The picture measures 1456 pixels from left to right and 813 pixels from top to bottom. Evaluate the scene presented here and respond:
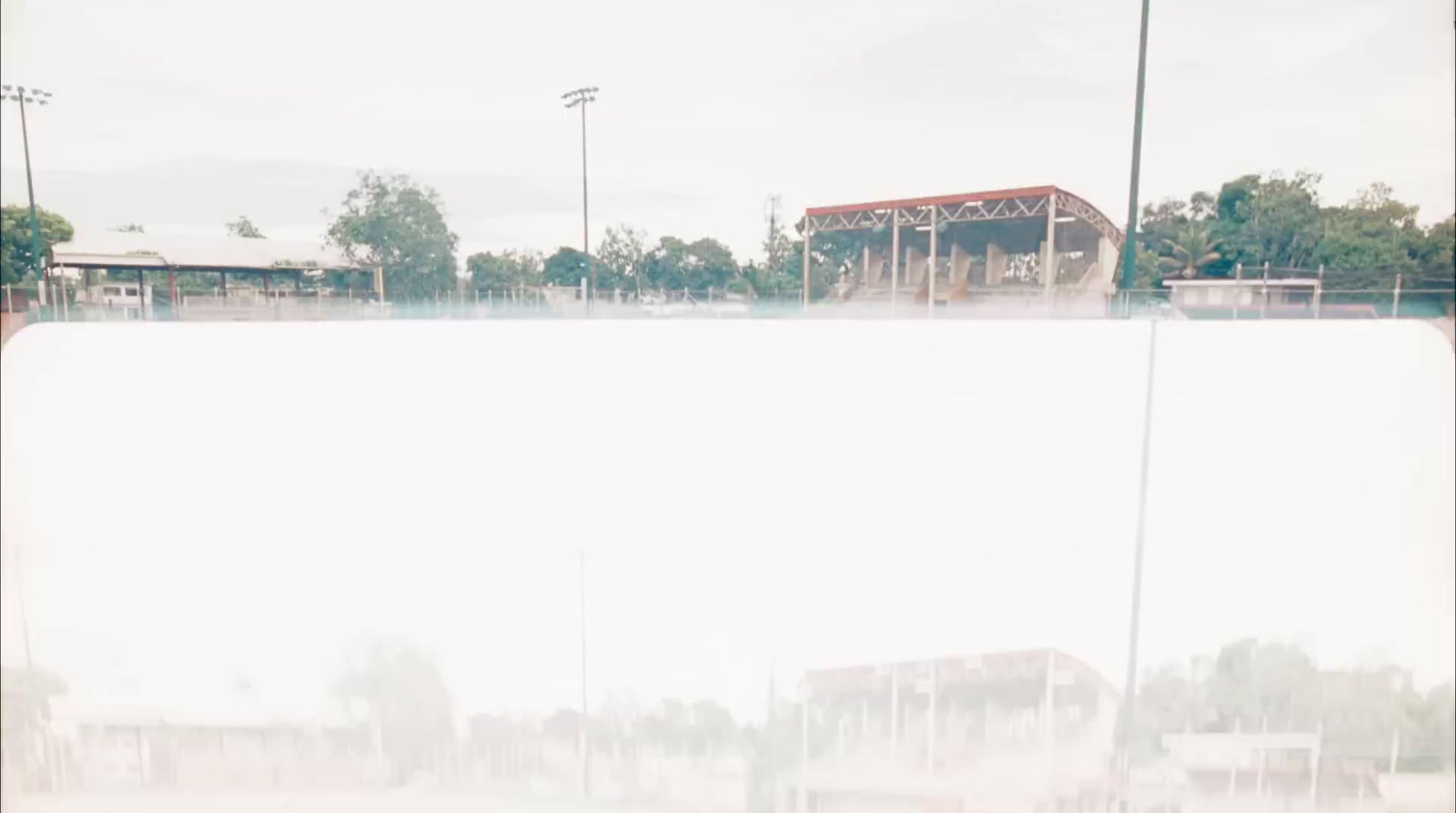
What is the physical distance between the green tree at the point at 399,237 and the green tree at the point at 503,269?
17 cm

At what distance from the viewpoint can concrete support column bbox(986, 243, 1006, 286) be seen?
14.7 feet

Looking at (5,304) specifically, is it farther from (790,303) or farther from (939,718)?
(939,718)

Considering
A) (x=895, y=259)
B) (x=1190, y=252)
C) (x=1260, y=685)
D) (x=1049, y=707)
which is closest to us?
(x=1049, y=707)

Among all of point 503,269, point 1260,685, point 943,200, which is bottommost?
point 1260,685

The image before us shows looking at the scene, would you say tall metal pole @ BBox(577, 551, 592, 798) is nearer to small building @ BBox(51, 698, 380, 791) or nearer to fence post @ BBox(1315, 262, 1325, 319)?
small building @ BBox(51, 698, 380, 791)

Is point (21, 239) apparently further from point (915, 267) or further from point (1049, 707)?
point (1049, 707)

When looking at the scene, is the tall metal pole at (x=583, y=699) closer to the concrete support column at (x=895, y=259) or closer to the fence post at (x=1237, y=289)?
the concrete support column at (x=895, y=259)

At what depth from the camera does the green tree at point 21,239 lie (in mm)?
3717

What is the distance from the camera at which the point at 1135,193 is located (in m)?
4.06

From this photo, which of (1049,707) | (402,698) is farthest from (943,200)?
(402,698)

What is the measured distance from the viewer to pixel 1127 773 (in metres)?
3.29

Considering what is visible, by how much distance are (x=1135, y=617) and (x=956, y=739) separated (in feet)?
5.33

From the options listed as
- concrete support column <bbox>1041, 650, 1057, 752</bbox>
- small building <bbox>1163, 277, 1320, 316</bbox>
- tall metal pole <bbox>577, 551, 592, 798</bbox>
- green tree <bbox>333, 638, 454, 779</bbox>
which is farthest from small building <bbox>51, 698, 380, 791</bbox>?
small building <bbox>1163, 277, 1320, 316</bbox>

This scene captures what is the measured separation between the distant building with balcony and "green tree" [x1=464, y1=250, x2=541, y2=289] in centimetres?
314
